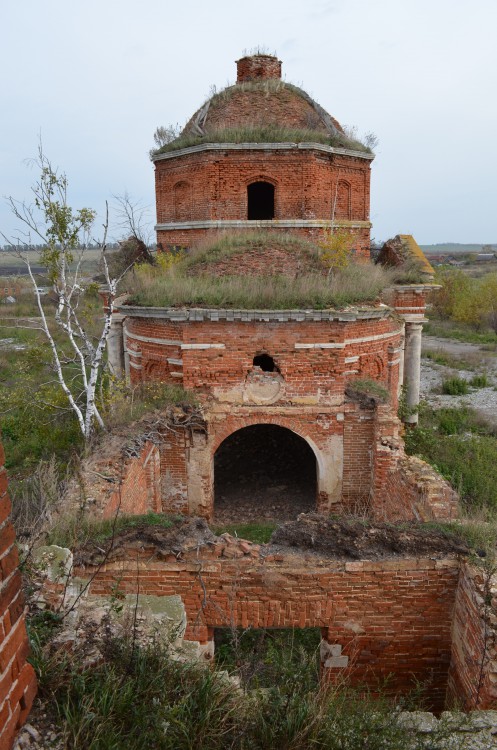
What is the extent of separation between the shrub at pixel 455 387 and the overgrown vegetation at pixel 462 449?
132 inches

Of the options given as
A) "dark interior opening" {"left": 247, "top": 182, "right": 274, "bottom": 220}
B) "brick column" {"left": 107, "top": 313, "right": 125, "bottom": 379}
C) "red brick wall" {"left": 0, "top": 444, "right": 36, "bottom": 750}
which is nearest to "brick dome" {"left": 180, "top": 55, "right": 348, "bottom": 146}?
"dark interior opening" {"left": 247, "top": 182, "right": 274, "bottom": 220}

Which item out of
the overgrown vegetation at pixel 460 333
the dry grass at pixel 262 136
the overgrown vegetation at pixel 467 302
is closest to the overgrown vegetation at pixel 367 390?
the dry grass at pixel 262 136

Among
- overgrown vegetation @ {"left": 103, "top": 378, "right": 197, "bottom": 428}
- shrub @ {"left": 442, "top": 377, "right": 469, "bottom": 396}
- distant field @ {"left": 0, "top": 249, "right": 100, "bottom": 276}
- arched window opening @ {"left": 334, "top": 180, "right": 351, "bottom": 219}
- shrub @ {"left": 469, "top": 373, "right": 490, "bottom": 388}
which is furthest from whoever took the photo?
shrub @ {"left": 469, "top": 373, "right": 490, "bottom": 388}

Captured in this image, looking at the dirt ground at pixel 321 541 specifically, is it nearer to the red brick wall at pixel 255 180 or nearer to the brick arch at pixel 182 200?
the red brick wall at pixel 255 180

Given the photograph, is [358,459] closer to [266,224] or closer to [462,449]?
[462,449]

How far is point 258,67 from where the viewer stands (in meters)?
16.1

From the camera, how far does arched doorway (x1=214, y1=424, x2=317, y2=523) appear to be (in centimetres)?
1135

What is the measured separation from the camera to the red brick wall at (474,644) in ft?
14.6

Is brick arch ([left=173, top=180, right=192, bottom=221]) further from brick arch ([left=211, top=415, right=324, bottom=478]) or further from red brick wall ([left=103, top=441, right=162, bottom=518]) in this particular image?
red brick wall ([left=103, top=441, right=162, bottom=518])

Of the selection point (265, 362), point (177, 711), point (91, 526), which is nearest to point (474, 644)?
point (177, 711)

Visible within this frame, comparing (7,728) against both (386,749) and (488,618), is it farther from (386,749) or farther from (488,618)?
(488,618)

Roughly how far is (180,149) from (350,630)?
1269 centimetres

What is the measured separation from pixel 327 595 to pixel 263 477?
7.81 metres

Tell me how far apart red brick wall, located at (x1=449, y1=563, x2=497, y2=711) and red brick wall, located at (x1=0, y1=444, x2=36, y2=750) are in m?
3.38
